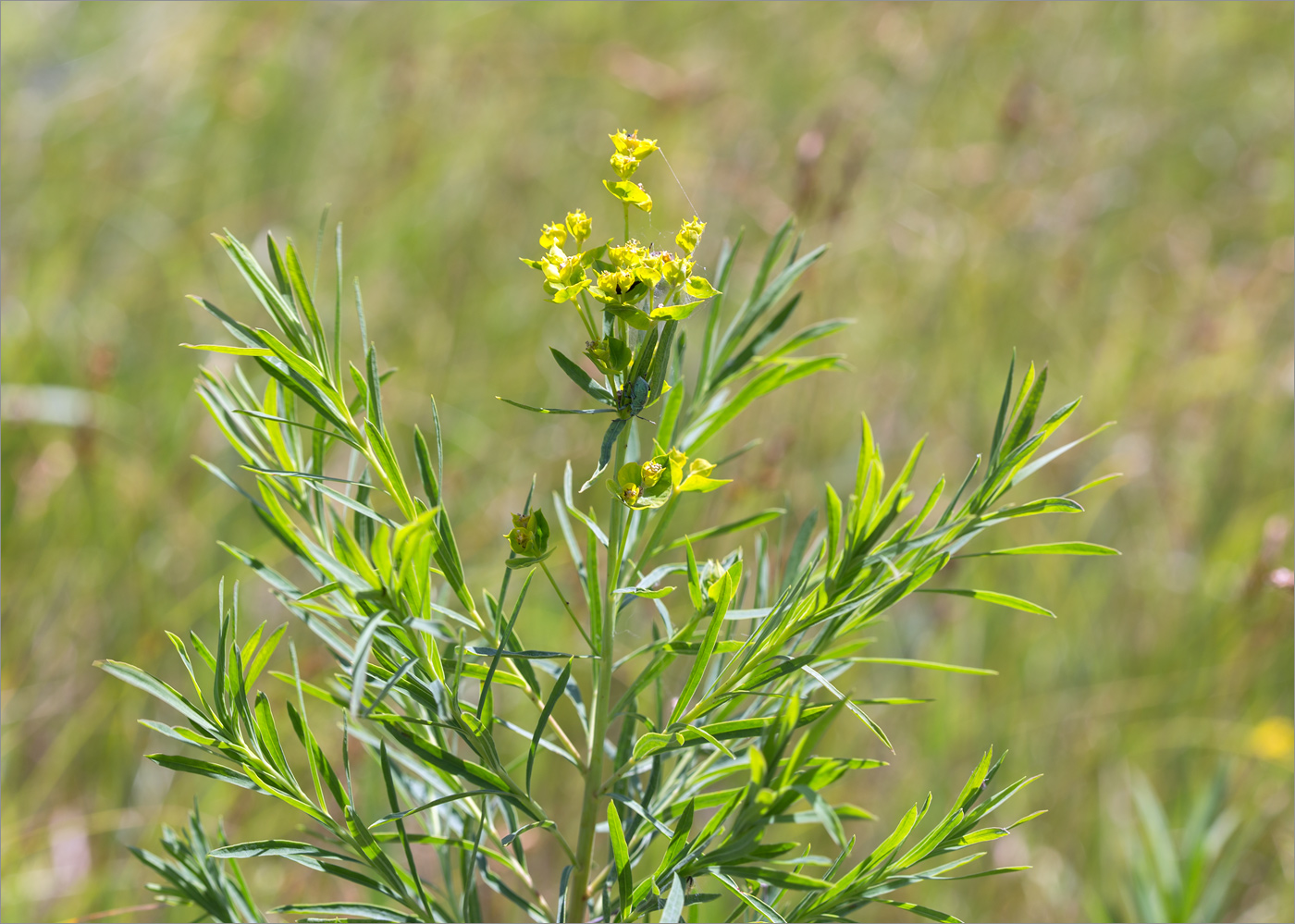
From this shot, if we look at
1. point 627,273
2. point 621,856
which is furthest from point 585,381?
point 621,856

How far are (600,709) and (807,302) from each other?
202 cm

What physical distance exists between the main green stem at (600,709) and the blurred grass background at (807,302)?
3.32 ft

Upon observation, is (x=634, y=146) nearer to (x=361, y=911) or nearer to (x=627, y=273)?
(x=627, y=273)

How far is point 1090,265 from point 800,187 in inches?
80.0

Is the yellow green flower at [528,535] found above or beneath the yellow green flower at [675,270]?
beneath

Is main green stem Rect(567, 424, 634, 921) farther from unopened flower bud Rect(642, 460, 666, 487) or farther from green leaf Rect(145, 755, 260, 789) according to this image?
green leaf Rect(145, 755, 260, 789)

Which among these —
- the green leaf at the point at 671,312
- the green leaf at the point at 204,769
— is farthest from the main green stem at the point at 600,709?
the green leaf at the point at 204,769

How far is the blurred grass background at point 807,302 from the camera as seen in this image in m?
1.98

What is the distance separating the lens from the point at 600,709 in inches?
27.4

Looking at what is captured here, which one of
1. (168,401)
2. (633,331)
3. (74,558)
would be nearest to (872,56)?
(168,401)

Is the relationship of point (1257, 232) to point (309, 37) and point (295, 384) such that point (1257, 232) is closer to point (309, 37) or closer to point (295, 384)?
point (309, 37)

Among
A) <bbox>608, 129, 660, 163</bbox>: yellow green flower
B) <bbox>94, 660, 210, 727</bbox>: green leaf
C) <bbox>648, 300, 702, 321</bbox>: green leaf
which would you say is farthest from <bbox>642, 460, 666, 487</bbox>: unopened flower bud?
<bbox>94, 660, 210, 727</bbox>: green leaf

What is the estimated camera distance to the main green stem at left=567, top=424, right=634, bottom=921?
641 mm

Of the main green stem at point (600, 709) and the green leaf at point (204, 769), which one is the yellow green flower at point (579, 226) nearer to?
the main green stem at point (600, 709)
